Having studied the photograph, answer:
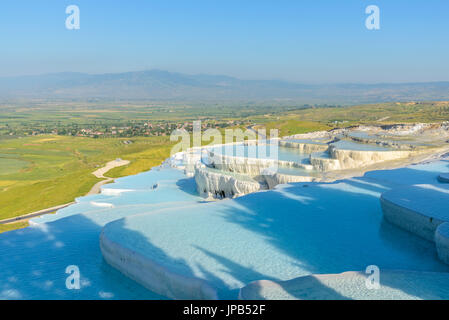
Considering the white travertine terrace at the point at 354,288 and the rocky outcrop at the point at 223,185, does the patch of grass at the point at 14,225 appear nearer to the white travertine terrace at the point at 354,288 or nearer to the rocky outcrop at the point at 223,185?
the rocky outcrop at the point at 223,185

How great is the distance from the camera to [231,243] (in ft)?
23.5

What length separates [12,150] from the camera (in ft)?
152

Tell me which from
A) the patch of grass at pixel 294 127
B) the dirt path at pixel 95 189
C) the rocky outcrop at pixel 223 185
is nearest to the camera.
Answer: the rocky outcrop at pixel 223 185

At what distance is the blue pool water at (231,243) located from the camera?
6.21 meters

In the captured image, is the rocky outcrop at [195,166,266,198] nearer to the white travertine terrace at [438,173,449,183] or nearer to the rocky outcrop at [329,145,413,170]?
the rocky outcrop at [329,145,413,170]

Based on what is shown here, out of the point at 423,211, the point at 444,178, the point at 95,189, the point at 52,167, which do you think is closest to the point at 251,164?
the point at 444,178

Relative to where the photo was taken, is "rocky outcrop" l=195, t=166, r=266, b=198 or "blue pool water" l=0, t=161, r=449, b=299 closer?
"blue pool water" l=0, t=161, r=449, b=299

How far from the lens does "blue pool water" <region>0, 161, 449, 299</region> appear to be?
621cm

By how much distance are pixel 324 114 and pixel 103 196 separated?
5180 cm

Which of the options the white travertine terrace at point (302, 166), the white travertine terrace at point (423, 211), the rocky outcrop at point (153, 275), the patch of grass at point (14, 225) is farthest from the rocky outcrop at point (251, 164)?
the patch of grass at point (14, 225)

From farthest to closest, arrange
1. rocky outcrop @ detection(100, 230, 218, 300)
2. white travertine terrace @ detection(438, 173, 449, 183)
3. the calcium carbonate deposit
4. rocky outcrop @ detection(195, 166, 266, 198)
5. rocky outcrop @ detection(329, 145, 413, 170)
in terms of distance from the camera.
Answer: rocky outcrop @ detection(329, 145, 413, 170) → rocky outcrop @ detection(195, 166, 266, 198) → white travertine terrace @ detection(438, 173, 449, 183) → rocky outcrop @ detection(100, 230, 218, 300) → the calcium carbonate deposit

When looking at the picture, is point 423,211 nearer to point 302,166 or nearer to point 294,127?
point 302,166

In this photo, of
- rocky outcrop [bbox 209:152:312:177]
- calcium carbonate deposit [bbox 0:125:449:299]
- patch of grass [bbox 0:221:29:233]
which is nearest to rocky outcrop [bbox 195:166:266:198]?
rocky outcrop [bbox 209:152:312:177]

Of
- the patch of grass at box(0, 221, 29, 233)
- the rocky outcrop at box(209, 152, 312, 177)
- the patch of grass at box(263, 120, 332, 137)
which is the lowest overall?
the patch of grass at box(0, 221, 29, 233)
